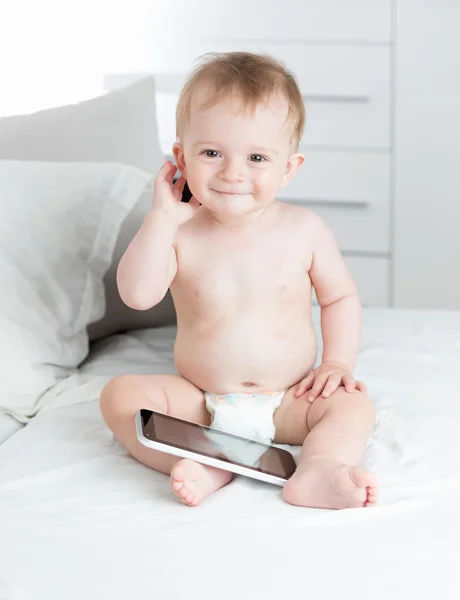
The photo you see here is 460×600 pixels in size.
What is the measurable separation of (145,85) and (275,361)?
728mm

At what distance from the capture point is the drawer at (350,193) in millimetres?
2492

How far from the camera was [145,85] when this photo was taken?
1.66 m

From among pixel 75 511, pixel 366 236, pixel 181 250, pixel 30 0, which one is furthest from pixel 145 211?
pixel 30 0

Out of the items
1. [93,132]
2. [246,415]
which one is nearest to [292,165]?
[246,415]

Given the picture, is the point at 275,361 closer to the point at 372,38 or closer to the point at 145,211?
the point at 145,211

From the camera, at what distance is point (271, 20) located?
2467 millimetres

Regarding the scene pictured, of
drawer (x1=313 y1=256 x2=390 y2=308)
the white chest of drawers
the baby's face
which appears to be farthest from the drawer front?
the baby's face

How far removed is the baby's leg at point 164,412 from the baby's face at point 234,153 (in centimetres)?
23

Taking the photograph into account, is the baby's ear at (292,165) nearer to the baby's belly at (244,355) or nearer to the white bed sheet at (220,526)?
the baby's belly at (244,355)

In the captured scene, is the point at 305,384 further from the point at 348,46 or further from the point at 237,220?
the point at 348,46

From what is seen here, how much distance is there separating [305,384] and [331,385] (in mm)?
48

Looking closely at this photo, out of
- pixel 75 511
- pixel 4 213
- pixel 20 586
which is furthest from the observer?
pixel 4 213

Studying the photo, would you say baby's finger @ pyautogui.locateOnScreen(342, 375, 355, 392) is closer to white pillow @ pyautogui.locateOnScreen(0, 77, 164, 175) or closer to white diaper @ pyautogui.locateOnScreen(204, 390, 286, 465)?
white diaper @ pyautogui.locateOnScreen(204, 390, 286, 465)

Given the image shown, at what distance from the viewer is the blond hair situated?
1.03 m
